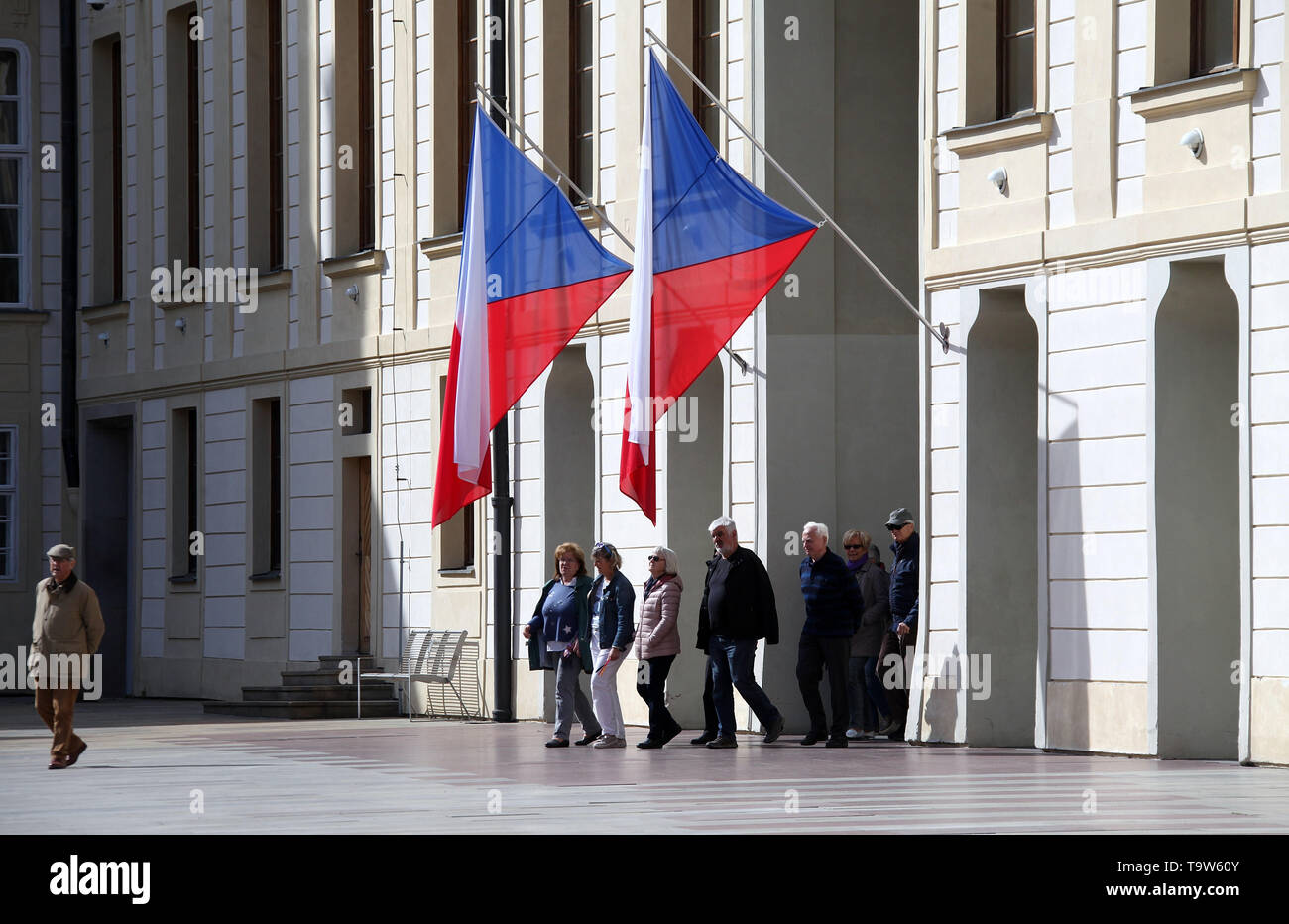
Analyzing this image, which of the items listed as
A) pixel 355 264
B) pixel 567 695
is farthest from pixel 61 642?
pixel 355 264

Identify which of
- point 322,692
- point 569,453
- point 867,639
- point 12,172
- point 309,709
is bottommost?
point 309,709

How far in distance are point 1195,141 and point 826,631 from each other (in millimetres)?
5012

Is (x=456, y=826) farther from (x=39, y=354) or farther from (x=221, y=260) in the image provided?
(x=39, y=354)

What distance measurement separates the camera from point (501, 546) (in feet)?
85.3

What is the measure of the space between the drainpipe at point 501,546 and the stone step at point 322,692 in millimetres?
2765

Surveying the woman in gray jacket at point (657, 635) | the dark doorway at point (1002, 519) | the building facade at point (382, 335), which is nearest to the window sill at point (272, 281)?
the building facade at point (382, 335)

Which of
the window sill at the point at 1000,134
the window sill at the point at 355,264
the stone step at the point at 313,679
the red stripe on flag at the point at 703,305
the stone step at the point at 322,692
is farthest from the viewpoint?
the window sill at the point at 355,264

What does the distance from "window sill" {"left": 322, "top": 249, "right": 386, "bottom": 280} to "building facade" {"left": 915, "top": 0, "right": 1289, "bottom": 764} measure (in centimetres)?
972

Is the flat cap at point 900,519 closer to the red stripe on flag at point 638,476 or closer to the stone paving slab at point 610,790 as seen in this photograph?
the stone paving slab at point 610,790

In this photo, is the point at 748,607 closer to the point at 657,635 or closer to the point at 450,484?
the point at 657,635

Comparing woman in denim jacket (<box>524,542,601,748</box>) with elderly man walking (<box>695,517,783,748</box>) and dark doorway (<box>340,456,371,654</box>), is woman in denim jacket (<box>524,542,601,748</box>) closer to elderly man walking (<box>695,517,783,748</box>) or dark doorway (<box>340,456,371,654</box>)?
elderly man walking (<box>695,517,783,748</box>)

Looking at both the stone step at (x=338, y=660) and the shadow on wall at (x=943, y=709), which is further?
the stone step at (x=338, y=660)

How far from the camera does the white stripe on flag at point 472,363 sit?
21641 mm
